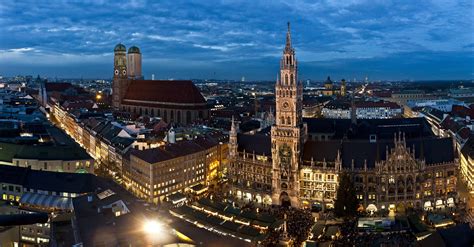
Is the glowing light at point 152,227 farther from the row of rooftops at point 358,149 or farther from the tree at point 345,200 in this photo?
the row of rooftops at point 358,149

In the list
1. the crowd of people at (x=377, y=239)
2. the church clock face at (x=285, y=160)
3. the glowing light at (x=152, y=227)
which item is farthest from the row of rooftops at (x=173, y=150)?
the crowd of people at (x=377, y=239)

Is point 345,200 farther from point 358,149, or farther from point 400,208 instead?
point 358,149

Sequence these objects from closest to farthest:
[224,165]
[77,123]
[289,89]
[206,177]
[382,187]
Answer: [382,187]
[289,89]
[206,177]
[224,165]
[77,123]

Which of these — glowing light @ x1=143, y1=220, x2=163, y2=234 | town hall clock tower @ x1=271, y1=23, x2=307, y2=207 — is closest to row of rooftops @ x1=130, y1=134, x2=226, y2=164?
town hall clock tower @ x1=271, y1=23, x2=307, y2=207

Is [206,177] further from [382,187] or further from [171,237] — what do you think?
[171,237]

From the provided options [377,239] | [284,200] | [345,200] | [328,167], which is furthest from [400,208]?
[284,200]

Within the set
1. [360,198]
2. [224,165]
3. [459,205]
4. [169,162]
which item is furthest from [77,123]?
[459,205]

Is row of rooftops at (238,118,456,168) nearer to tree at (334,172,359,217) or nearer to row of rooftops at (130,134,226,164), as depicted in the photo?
tree at (334,172,359,217)
